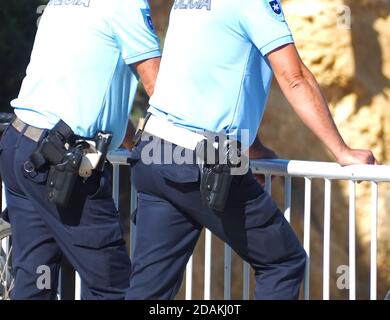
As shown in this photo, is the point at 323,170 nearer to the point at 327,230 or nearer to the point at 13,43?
the point at 327,230

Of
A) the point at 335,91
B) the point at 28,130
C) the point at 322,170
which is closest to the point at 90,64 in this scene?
the point at 28,130

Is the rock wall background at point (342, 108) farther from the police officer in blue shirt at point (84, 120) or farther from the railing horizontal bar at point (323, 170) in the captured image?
the police officer in blue shirt at point (84, 120)

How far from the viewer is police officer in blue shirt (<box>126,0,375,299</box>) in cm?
373

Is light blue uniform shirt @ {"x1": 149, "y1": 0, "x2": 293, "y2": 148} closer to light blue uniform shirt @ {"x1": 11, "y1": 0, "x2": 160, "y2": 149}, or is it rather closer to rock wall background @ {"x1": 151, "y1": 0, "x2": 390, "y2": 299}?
light blue uniform shirt @ {"x1": 11, "y1": 0, "x2": 160, "y2": 149}

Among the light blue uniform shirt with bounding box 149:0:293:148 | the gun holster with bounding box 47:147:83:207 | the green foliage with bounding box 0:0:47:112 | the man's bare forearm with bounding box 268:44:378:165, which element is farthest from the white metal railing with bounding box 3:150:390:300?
the green foliage with bounding box 0:0:47:112

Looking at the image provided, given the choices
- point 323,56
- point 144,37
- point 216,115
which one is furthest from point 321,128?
point 323,56

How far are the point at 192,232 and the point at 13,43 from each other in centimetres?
356

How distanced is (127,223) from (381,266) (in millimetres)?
1743

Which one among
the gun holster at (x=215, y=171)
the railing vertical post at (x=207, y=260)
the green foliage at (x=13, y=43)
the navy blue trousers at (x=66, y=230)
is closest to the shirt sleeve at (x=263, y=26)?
the gun holster at (x=215, y=171)

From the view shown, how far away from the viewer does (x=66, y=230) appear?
3994mm

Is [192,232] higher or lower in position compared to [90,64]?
lower

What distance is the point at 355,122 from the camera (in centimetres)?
716

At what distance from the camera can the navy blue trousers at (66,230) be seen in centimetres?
398

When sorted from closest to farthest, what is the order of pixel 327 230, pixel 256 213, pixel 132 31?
1. pixel 256 213
2. pixel 132 31
3. pixel 327 230
